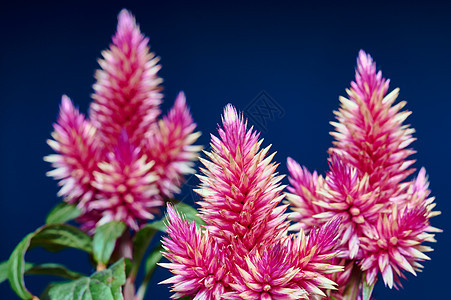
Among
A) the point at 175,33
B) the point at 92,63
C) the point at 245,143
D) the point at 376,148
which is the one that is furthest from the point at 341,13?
the point at 245,143

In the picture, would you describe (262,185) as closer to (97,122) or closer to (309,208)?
(309,208)

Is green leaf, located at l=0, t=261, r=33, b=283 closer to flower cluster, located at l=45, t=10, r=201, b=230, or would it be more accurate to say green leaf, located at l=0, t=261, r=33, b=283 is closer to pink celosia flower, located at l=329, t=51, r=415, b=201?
flower cluster, located at l=45, t=10, r=201, b=230

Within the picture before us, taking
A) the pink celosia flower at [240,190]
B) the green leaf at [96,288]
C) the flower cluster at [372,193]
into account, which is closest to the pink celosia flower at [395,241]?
the flower cluster at [372,193]

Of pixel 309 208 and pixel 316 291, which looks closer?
pixel 316 291

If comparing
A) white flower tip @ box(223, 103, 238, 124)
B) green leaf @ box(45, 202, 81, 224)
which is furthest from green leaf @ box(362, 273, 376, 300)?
green leaf @ box(45, 202, 81, 224)

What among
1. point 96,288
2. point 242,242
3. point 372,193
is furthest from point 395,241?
point 96,288

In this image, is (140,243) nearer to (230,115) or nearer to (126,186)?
(126,186)
